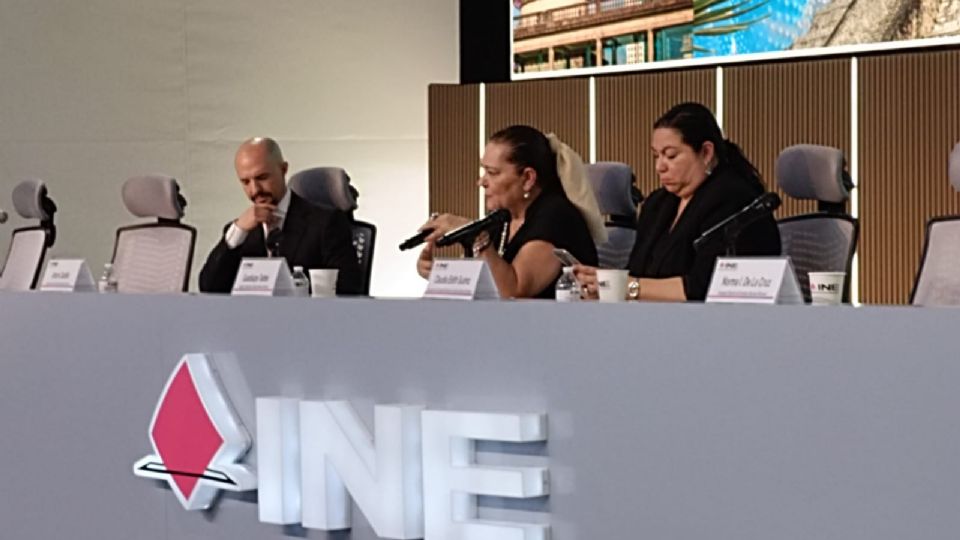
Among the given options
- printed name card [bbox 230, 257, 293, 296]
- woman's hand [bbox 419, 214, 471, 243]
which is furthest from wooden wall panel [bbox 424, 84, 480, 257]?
printed name card [bbox 230, 257, 293, 296]

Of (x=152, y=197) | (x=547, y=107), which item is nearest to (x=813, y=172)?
(x=152, y=197)

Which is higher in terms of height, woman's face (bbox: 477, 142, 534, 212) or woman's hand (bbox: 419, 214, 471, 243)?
woman's face (bbox: 477, 142, 534, 212)

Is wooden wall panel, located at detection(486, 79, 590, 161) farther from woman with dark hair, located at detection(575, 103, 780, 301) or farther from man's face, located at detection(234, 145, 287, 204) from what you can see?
woman with dark hair, located at detection(575, 103, 780, 301)

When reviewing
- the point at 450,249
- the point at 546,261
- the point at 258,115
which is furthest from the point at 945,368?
the point at 258,115

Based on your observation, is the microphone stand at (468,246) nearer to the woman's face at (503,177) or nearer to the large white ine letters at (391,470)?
the woman's face at (503,177)

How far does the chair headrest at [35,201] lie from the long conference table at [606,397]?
265 centimetres

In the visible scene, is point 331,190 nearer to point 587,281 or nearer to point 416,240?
point 416,240

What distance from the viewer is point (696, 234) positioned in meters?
3.76

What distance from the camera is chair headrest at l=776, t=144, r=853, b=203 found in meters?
3.92

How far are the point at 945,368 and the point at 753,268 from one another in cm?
38

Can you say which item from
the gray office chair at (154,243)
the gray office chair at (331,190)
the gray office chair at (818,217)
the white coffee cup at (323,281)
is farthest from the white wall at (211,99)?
the white coffee cup at (323,281)

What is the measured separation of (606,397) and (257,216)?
7.79 ft

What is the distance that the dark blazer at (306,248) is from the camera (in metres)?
4.61

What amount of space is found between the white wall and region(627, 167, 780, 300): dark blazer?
4209 millimetres
